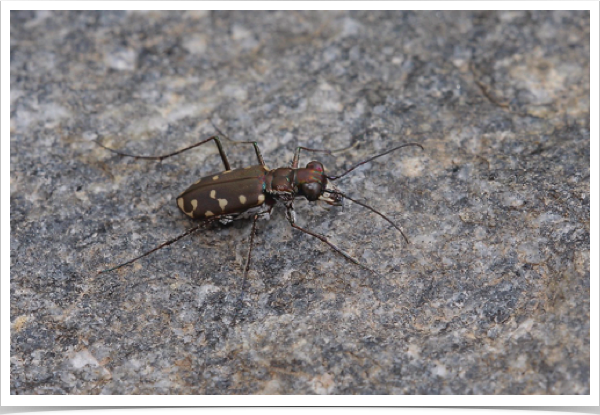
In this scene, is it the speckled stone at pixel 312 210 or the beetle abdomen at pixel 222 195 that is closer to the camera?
the speckled stone at pixel 312 210

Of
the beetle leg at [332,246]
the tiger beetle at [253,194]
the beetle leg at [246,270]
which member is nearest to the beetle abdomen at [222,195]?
the tiger beetle at [253,194]

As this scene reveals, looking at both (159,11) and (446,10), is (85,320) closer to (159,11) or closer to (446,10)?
(159,11)

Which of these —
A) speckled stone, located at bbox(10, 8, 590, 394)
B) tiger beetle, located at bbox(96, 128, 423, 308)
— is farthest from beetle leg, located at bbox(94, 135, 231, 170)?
tiger beetle, located at bbox(96, 128, 423, 308)

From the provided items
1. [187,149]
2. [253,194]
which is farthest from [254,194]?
[187,149]

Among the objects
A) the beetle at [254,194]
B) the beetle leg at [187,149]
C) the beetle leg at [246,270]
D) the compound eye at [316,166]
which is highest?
the beetle leg at [187,149]

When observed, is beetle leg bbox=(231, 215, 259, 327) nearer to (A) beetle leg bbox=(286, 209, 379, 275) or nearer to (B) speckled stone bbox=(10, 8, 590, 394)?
(B) speckled stone bbox=(10, 8, 590, 394)

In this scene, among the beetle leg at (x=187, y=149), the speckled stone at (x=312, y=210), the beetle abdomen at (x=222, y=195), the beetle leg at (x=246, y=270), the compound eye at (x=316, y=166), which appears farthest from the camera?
the beetle leg at (x=187, y=149)

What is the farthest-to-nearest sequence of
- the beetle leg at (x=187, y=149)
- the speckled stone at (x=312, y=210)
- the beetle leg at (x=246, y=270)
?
the beetle leg at (x=187, y=149)
the beetle leg at (x=246, y=270)
the speckled stone at (x=312, y=210)

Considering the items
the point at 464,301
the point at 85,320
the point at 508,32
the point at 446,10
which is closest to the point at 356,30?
the point at 446,10

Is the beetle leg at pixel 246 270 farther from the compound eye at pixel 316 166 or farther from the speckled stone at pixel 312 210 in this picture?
the compound eye at pixel 316 166
